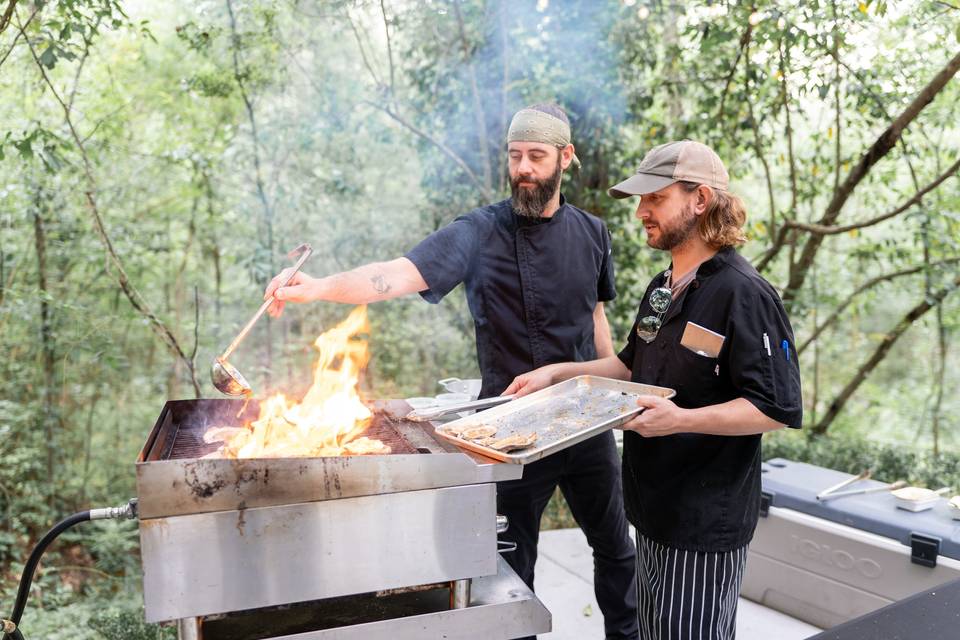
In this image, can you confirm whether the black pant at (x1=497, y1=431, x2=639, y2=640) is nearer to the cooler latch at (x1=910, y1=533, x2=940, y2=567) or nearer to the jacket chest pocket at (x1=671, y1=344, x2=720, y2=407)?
the jacket chest pocket at (x1=671, y1=344, x2=720, y2=407)

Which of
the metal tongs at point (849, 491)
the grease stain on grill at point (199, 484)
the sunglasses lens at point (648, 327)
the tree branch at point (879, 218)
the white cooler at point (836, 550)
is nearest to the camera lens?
the grease stain on grill at point (199, 484)

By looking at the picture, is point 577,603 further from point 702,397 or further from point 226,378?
point 226,378

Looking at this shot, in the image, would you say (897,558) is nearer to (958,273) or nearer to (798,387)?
(798,387)

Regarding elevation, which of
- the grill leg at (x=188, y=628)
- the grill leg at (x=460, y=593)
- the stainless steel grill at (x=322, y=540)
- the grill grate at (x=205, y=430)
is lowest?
the grill leg at (x=460, y=593)

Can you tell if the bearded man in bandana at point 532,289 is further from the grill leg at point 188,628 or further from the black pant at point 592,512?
the grill leg at point 188,628

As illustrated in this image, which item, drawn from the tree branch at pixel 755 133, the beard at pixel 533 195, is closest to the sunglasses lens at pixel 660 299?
the beard at pixel 533 195

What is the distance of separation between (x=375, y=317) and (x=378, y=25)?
2885 mm

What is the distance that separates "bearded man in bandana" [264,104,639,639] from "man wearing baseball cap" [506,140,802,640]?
0.48 m

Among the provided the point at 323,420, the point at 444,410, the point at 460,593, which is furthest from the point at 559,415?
the point at 323,420

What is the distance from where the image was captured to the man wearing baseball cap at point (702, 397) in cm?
185

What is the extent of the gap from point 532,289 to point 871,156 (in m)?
3.71

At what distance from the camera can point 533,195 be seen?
2.54 metres

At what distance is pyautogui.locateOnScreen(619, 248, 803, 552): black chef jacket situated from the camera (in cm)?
186

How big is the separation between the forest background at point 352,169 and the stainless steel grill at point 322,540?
269cm
